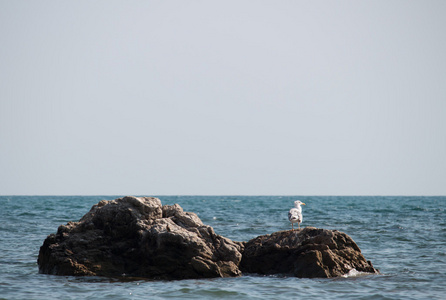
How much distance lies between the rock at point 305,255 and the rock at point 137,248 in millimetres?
573

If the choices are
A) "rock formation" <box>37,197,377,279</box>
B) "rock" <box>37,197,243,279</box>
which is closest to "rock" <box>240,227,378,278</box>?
"rock formation" <box>37,197,377,279</box>

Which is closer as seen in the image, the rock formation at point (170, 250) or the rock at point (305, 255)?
the rock formation at point (170, 250)

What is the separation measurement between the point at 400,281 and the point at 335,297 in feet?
9.07

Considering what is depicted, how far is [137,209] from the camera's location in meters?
13.8

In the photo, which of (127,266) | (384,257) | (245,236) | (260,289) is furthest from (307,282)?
(245,236)

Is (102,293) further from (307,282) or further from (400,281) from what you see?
(400,281)

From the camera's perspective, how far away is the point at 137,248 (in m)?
13.4

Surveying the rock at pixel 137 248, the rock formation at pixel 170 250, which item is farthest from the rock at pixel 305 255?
the rock at pixel 137 248

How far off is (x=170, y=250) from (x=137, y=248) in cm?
97

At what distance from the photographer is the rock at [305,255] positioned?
43.3 ft

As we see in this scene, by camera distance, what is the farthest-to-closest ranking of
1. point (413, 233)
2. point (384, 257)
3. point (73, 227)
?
point (413, 233), point (384, 257), point (73, 227)

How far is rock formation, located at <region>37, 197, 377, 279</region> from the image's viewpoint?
1308 cm

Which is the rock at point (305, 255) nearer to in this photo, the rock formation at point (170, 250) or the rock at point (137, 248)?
the rock formation at point (170, 250)

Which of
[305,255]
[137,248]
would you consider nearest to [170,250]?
[137,248]
